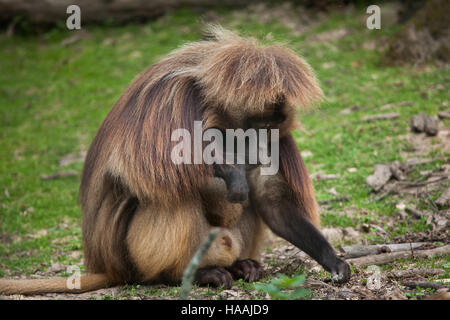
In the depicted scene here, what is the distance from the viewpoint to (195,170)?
4152mm

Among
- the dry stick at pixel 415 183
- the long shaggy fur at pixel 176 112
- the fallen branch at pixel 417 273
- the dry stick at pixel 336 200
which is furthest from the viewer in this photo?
the dry stick at pixel 336 200

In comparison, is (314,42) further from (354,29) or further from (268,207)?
(268,207)

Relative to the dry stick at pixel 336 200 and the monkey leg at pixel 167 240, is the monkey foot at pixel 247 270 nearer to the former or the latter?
the monkey leg at pixel 167 240

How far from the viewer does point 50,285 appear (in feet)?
14.8

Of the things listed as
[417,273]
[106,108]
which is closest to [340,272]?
[417,273]

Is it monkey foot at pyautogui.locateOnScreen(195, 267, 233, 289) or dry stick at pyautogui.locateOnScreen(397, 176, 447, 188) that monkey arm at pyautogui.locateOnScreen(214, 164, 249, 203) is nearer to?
monkey foot at pyautogui.locateOnScreen(195, 267, 233, 289)

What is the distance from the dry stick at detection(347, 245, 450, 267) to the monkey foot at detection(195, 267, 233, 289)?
1.07 m

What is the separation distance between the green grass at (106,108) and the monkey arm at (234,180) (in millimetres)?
1237

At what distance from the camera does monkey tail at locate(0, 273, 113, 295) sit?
4.45 metres

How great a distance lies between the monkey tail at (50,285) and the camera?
4.45m

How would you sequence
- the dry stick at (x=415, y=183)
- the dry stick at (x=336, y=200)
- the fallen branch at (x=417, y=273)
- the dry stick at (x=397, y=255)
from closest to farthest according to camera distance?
the fallen branch at (x=417, y=273) → the dry stick at (x=397, y=255) → the dry stick at (x=415, y=183) → the dry stick at (x=336, y=200)

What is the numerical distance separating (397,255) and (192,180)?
70.6 inches

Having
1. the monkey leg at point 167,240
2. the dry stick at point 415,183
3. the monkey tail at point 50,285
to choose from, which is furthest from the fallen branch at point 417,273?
the monkey tail at point 50,285
